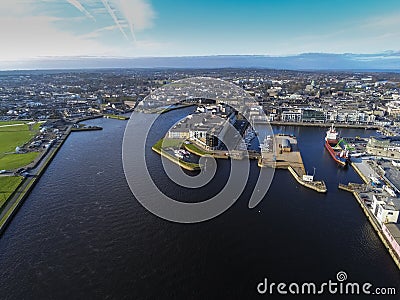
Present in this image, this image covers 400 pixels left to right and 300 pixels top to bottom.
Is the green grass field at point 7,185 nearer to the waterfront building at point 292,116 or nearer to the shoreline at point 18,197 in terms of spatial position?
the shoreline at point 18,197

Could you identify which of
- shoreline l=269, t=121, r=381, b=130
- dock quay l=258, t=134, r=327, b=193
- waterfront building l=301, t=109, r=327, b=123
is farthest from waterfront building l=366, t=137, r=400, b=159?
waterfront building l=301, t=109, r=327, b=123

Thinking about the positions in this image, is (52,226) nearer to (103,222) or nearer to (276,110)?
(103,222)

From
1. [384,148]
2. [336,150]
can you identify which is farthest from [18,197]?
[384,148]

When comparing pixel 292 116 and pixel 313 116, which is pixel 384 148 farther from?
pixel 292 116

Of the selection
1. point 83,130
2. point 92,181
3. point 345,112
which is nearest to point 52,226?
point 92,181

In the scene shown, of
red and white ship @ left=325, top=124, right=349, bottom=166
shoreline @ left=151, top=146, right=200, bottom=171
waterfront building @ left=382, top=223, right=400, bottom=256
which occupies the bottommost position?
red and white ship @ left=325, top=124, right=349, bottom=166

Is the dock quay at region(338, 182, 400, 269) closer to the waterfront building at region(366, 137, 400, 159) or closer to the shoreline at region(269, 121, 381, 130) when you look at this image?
the waterfront building at region(366, 137, 400, 159)
